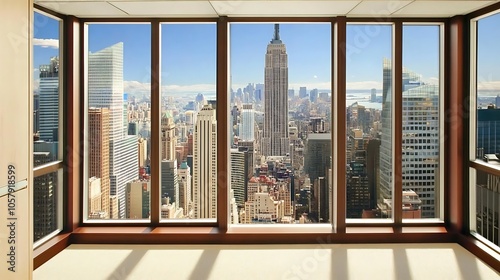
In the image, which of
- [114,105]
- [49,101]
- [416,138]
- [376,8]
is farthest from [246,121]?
[49,101]

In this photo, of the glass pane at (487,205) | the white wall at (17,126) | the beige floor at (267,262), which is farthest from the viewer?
the glass pane at (487,205)

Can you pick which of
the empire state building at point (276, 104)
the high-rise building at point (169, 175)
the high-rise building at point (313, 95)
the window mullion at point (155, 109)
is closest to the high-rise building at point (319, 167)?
the empire state building at point (276, 104)

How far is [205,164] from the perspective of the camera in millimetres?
4242

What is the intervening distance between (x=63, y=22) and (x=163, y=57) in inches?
40.9

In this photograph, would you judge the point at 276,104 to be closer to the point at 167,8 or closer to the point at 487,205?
the point at 167,8

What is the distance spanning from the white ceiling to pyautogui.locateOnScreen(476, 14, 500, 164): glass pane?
10.7 inches

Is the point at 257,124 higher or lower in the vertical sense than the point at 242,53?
lower

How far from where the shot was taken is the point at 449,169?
4.22 m

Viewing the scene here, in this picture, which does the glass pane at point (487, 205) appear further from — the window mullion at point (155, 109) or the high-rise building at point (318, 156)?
the window mullion at point (155, 109)

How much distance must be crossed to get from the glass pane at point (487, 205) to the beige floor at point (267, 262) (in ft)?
0.91

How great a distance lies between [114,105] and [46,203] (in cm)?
118

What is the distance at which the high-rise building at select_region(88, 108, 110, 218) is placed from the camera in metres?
4.25

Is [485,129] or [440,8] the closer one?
[440,8]

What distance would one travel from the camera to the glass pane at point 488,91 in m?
3.72
